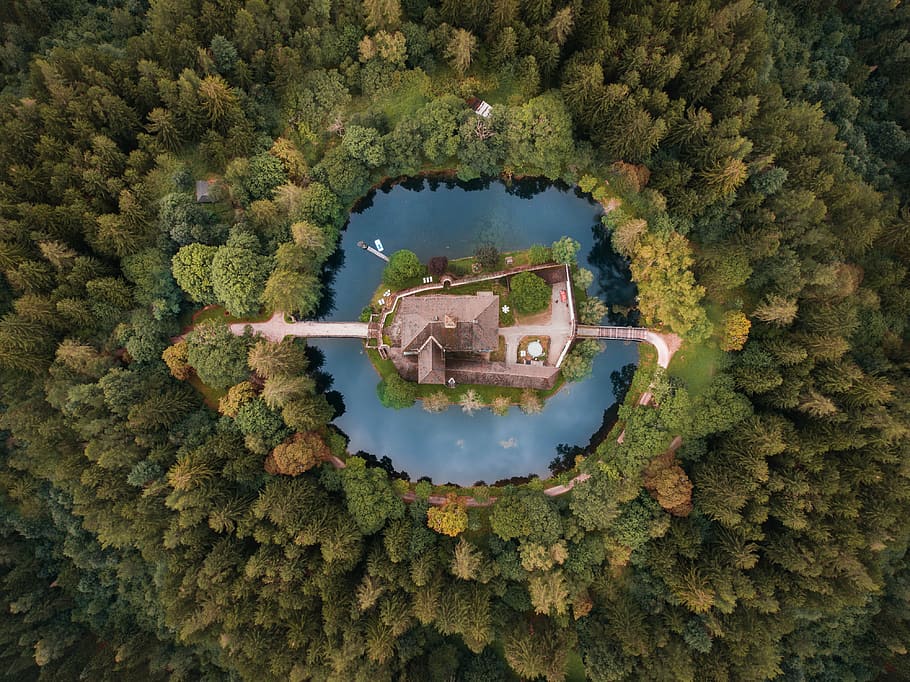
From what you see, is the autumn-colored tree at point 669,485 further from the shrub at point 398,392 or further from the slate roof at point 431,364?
the shrub at point 398,392

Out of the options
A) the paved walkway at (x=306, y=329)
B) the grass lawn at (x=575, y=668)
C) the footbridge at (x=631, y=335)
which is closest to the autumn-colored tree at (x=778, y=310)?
the footbridge at (x=631, y=335)

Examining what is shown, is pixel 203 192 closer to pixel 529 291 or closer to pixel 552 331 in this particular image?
pixel 529 291

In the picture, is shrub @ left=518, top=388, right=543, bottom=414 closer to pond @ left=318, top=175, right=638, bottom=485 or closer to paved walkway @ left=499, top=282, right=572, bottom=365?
pond @ left=318, top=175, right=638, bottom=485

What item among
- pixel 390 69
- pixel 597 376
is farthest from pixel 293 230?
pixel 597 376

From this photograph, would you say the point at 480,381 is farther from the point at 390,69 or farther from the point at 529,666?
the point at 390,69

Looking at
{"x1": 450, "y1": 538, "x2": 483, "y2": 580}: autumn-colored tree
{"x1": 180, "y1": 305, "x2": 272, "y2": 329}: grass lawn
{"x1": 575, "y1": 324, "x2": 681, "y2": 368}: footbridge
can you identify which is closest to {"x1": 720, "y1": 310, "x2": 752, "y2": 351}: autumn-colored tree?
{"x1": 575, "y1": 324, "x2": 681, "y2": 368}: footbridge
